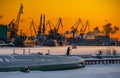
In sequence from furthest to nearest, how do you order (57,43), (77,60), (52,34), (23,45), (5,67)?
(57,43)
(52,34)
(23,45)
(77,60)
(5,67)

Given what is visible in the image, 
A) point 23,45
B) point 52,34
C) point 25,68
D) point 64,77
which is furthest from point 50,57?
point 52,34

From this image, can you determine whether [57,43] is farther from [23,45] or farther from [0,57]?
[0,57]

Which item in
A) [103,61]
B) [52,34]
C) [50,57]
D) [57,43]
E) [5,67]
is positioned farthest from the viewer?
[57,43]

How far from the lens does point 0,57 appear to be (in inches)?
1140

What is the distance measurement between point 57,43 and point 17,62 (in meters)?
125

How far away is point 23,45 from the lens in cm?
12975

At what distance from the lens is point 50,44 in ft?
493

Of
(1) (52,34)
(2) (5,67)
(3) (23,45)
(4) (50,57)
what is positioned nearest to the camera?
(2) (5,67)

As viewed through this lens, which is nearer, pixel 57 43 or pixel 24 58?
pixel 24 58

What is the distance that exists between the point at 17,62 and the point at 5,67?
1043mm

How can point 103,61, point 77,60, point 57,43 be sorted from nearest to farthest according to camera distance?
point 77,60
point 103,61
point 57,43

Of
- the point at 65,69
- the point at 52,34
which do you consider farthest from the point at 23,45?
the point at 65,69

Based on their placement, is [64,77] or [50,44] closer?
[64,77]

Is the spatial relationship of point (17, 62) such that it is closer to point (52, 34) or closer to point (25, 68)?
point (25, 68)
